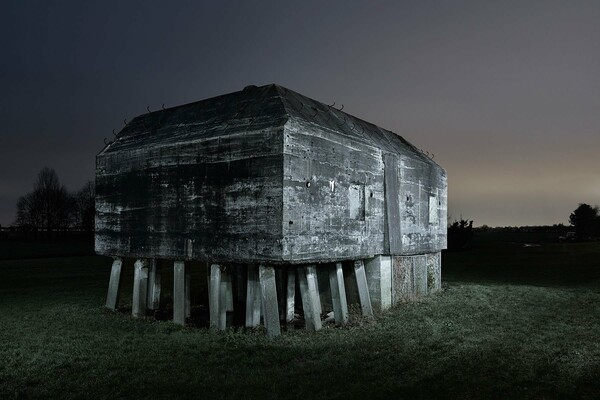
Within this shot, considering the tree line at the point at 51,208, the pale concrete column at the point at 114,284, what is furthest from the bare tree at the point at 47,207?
the pale concrete column at the point at 114,284

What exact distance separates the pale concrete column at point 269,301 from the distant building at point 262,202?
0.09ft

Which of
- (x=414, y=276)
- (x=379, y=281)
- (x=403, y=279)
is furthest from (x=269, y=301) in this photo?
(x=414, y=276)

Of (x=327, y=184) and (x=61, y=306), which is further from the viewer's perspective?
(x=61, y=306)

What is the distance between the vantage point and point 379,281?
1563 centimetres

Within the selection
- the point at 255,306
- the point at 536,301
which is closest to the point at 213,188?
the point at 255,306

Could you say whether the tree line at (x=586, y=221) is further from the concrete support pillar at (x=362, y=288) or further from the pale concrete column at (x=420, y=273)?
the concrete support pillar at (x=362, y=288)

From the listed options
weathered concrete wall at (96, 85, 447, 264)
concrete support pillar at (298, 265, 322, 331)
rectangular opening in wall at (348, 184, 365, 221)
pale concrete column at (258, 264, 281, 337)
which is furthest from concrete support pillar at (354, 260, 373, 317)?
pale concrete column at (258, 264, 281, 337)

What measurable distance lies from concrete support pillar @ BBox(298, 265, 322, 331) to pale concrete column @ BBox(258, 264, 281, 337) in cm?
106

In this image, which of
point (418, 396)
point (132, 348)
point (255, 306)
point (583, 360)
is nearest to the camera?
point (418, 396)

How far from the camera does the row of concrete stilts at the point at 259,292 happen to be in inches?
478

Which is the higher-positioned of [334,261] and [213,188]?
[213,188]

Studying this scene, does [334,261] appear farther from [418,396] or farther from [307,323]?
[418,396]

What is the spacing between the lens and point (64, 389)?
844cm

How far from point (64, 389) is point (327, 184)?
7628 mm
